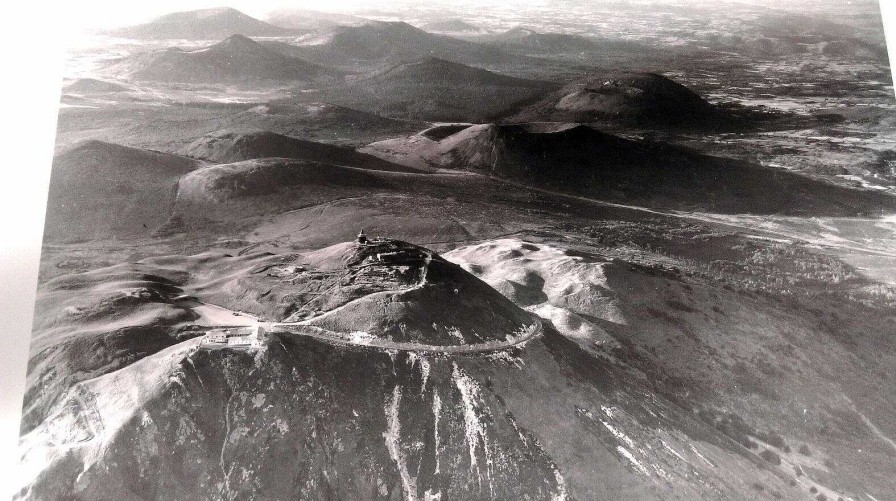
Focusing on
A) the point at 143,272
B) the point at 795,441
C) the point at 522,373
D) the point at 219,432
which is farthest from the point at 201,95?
the point at 795,441

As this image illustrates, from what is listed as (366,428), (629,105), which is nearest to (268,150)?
(366,428)

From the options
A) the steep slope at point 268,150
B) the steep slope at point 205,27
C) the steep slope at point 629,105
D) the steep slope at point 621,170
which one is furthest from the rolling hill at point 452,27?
the steep slope at point 268,150

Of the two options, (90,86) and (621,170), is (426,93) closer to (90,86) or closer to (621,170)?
(621,170)

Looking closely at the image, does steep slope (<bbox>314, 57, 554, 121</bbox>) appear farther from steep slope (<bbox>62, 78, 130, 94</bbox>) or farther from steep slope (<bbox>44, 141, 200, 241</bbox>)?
steep slope (<bbox>62, 78, 130, 94</bbox>)

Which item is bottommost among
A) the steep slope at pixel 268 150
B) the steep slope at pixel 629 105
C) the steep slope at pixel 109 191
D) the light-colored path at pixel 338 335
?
the light-colored path at pixel 338 335

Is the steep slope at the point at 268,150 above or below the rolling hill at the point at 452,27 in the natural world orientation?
below

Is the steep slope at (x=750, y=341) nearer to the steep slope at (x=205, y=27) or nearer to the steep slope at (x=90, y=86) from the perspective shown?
the steep slope at (x=205, y=27)

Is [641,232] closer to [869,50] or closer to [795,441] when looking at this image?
[795,441]
